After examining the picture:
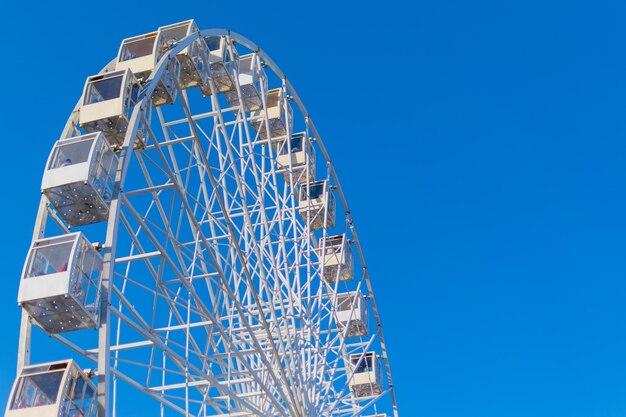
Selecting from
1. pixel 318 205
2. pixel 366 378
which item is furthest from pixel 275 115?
pixel 366 378

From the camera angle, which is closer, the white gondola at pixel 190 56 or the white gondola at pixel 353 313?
the white gondola at pixel 190 56

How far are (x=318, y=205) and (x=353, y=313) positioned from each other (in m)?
3.34

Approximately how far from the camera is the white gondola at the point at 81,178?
14508mm

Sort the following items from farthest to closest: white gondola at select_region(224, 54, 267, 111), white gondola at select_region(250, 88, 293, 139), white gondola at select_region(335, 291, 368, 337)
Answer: white gondola at select_region(335, 291, 368, 337) < white gondola at select_region(250, 88, 293, 139) < white gondola at select_region(224, 54, 267, 111)

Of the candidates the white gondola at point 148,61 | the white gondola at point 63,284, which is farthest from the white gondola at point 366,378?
the white gondola at point 63,284

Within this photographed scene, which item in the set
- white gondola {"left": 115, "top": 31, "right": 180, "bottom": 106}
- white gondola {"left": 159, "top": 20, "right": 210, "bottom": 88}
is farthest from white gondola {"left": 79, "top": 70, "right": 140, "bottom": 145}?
white gondola {"left": 159, "top": 20, "right": 210, "bottom": 88}

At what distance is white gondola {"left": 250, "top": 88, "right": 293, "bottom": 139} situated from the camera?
2462 cm

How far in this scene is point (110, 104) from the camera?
632 inches

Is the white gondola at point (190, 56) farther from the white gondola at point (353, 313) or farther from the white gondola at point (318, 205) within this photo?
the white gondola at point (353, 313)

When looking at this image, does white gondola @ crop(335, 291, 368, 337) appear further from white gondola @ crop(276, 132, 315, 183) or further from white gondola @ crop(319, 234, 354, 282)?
white gondola @ crop(276, 132, 315, 183)

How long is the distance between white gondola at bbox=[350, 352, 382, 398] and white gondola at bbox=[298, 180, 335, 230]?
4.22 m

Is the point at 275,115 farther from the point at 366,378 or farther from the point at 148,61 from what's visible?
the point at 366,378

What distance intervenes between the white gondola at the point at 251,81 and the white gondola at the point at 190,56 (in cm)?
332

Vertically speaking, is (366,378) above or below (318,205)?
below
